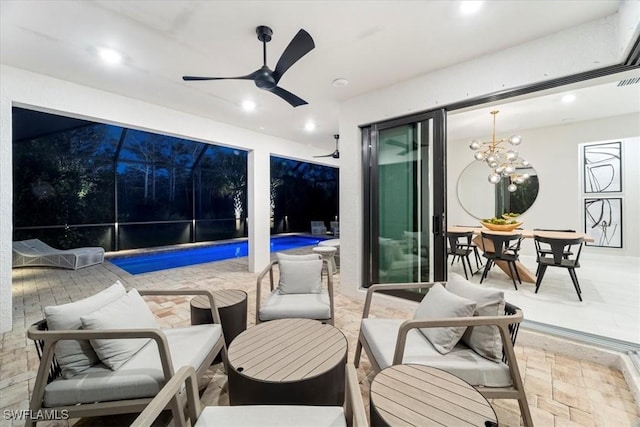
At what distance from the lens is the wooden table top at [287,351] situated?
1.43 meters

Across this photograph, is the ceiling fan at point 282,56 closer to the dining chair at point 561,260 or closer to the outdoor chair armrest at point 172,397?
the outdoor chair armrest at point 172,397

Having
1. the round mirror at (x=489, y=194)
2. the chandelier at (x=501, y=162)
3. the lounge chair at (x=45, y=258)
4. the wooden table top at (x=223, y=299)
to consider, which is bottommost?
the lounge chair at (x=45, y=258)

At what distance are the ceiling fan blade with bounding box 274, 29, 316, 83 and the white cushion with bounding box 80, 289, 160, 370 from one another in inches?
85.8

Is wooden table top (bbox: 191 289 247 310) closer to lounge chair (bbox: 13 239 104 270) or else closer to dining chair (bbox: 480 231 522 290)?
dining chair (bbox: 480 231 522 290)

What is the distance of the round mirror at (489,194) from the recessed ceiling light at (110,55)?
7.20 meters

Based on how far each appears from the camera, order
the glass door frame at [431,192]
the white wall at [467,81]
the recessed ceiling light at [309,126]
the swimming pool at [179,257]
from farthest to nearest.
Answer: the swimming pool at [179,257] < the recessed ceiling light at [309,126] < the glass door frame at [431,192] < the white wall at [467,81]

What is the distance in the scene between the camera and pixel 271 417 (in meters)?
1.10

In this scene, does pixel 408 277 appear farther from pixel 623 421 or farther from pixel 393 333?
pixel 623 421

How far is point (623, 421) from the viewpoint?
157 cm

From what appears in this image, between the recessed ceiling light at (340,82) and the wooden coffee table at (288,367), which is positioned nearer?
the wooden coffee table at (288,367)

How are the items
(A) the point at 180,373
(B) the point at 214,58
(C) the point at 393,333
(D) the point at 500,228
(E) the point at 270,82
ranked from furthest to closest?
(D) the point at 500,228, (B) the point at 214,58, (E) the point at 270,82, (C) the point at 393,333, (A) the point at 180,373

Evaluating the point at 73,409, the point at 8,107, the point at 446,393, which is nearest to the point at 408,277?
the point at 446,393

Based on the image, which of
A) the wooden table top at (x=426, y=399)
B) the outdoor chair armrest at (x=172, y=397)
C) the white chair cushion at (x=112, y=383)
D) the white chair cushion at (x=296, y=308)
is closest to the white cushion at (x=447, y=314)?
the wooden table top at (x=426, y=399)

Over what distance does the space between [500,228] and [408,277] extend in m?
2.10
